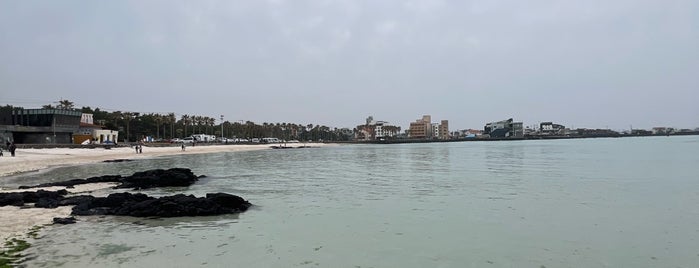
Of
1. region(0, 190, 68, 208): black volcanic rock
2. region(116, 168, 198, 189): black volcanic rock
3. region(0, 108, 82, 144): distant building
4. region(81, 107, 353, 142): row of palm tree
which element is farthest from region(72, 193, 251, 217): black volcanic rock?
region(81, 107, 353, 142): row of palm tree

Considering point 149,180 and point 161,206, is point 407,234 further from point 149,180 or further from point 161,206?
point 149,180

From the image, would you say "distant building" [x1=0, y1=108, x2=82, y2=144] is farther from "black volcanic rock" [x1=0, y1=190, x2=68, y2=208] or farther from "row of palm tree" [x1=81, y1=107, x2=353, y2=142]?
"black volcanic rock" [x1=0, y1=190, x2=68, y2=208]

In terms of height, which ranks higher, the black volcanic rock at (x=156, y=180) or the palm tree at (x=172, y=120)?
the palm tree at (x=172, y=120)

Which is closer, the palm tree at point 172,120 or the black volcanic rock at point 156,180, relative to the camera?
the black volcanic rock at point 156,180

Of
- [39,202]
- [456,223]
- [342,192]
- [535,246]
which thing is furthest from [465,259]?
[39,202]

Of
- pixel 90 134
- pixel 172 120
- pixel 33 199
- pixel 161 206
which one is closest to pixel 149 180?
pixel 33 199

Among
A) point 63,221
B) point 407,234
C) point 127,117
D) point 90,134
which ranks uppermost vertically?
point 127,117

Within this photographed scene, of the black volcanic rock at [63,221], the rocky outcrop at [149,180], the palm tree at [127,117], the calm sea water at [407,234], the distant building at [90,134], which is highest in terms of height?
the palm tree at [127,117]

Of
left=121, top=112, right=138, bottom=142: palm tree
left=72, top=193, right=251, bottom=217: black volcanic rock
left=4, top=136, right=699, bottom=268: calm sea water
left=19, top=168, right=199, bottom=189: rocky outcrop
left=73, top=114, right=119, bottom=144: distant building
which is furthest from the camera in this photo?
left=121, top=112, right=138, bottom=142: palm tree

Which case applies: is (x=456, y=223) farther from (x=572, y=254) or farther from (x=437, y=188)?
(x=437, y=188)

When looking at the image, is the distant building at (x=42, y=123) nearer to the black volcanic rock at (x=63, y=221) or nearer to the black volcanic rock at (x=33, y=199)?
the black volcanic rock at (x=33, y=199)

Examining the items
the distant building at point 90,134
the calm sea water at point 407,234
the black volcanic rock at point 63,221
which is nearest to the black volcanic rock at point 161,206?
the calm sea water at point 407,234

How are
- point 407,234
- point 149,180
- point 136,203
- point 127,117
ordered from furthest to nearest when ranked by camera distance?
point 127,117, point 149,180, point 136,203, point 407,234

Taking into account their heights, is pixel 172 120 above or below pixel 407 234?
above
